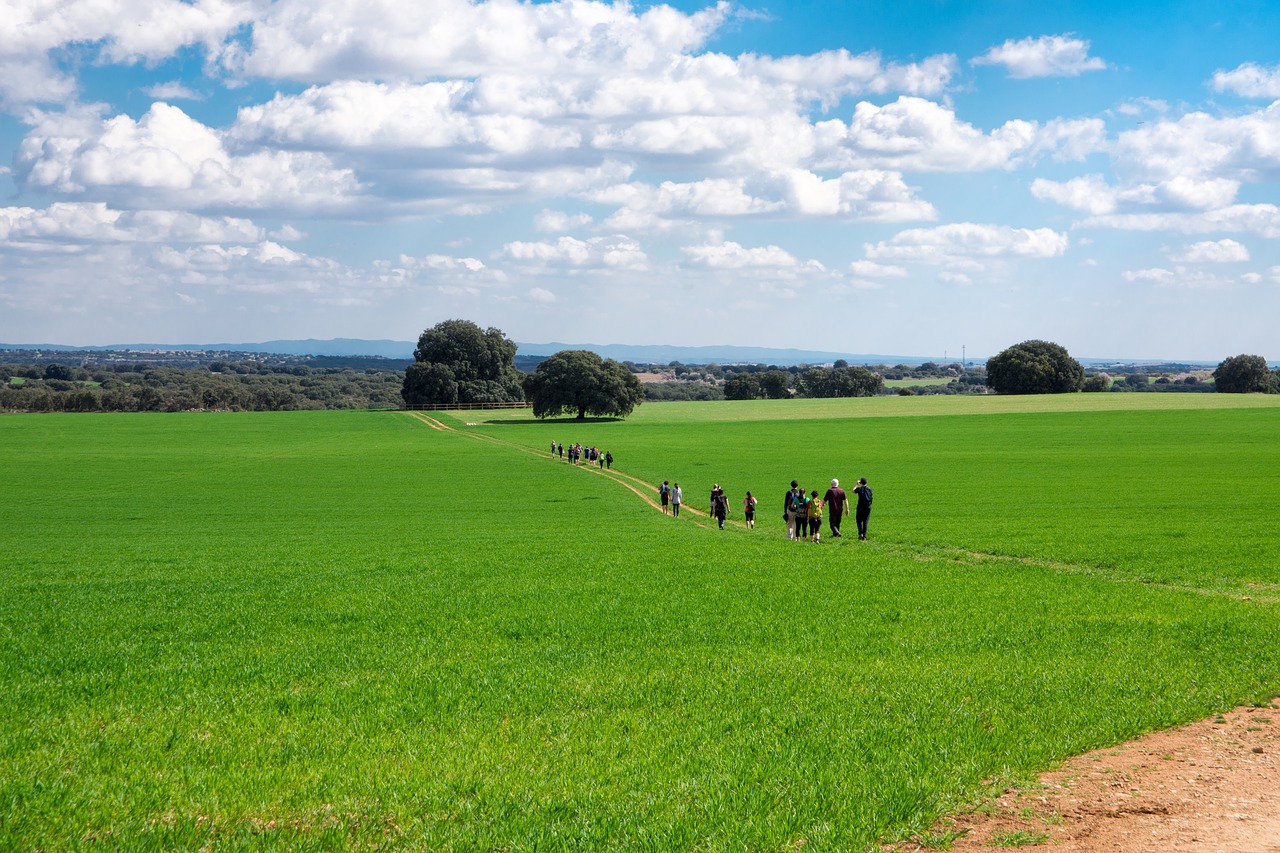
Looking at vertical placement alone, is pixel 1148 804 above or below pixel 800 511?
above

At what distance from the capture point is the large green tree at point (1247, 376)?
156500mm

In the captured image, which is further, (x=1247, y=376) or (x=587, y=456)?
(x=1247, y=376)

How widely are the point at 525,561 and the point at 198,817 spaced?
1571 cm

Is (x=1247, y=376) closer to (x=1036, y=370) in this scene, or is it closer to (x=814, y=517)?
(x=1036, y=370)

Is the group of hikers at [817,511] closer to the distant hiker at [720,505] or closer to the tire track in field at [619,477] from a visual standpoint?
the tire track in field at [619,477]

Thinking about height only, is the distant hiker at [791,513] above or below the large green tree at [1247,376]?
below

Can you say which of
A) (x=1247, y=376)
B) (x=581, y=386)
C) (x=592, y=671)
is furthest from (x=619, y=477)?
(x=1247, y=376)

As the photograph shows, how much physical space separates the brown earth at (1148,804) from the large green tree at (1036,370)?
150m

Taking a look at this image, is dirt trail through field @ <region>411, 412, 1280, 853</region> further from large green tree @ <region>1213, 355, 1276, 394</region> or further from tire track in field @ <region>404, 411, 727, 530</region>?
large green tree @ <region>1213, 355, 1276, 394</region>

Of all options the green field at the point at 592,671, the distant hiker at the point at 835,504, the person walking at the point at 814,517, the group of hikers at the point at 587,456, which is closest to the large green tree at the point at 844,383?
the group of hikers at the point at 587,456

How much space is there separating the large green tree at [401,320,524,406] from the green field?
104342 millimetres

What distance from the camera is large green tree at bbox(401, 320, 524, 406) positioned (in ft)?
462

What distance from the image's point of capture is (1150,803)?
352 inches

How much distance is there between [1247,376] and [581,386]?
11580 centimetres
